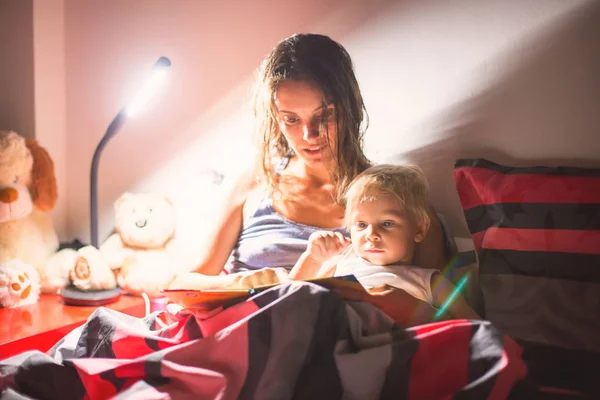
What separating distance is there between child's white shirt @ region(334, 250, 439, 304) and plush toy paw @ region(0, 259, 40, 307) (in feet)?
3.16

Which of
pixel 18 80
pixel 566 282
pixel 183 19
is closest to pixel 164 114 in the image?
pixel 183 19

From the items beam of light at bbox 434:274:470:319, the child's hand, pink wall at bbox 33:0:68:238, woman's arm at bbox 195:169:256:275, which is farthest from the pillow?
pink wall at bbox 33:0:68:238

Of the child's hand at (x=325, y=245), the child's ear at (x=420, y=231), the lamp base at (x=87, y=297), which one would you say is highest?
the child's ear at (x=420, y=231)

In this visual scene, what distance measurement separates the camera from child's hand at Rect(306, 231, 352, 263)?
3.91 feet

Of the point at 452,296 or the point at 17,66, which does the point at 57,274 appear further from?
the point at 452,296

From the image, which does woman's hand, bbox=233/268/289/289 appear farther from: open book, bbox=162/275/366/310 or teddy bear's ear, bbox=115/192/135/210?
teddy bear's ear, bbox=115/192/135/210

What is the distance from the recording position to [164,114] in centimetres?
169

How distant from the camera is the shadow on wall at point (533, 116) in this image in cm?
112

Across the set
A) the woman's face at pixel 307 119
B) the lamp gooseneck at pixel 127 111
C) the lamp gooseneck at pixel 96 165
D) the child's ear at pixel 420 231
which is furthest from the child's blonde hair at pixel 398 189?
the lamp gooseneck at pixel 96 165

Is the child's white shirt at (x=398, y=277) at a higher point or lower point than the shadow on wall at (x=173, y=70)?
Answer: lower

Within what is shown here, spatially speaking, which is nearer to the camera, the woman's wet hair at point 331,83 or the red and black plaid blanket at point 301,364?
the red and black plaid blanket at point 301,364

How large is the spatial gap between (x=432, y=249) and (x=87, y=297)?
3.13 ft

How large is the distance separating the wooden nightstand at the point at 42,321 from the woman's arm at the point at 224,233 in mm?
308

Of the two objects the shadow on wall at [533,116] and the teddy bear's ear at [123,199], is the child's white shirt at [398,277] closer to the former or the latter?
the shadow on wall at [533,116]
